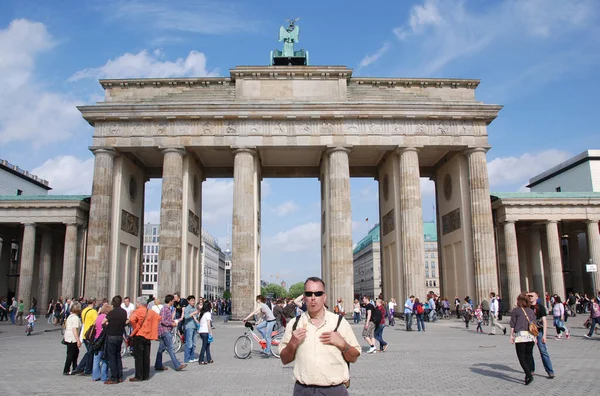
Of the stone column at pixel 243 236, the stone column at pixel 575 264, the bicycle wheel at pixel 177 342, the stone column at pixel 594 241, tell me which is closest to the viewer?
the bicycle wheel at pixel 177 342

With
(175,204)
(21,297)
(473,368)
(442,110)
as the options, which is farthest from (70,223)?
(473,368)

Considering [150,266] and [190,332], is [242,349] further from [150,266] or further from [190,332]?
[150,266]

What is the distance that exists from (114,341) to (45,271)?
34624 millimetres

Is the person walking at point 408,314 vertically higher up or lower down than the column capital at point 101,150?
lower down

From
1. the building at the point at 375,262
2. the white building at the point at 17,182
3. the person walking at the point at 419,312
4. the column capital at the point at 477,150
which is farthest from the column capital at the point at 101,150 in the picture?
the building at the point at 375,262

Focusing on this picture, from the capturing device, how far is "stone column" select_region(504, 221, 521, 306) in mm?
38281

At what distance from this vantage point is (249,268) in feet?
112

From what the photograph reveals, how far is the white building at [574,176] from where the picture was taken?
190ft

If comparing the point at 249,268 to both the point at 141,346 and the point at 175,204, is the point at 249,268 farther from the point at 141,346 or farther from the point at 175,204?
the point at 141,346

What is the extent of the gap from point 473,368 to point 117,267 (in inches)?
1145

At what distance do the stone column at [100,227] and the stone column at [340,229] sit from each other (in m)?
15.2

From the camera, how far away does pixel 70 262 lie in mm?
38875

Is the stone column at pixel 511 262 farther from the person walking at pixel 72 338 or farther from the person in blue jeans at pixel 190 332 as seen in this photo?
the person walking at pixel 72 338

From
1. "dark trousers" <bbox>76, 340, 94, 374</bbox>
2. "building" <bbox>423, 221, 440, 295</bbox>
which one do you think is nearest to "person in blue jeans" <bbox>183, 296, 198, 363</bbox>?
"dark trousers" <bbox>76, 340, 94, 374</bbox>
